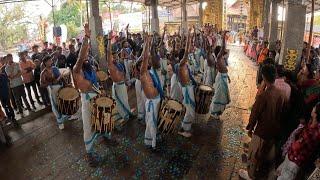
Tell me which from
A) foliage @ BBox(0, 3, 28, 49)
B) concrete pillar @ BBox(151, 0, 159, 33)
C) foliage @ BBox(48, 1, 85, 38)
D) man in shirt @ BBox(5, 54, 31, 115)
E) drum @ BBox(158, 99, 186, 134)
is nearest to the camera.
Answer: drum @ BBox(158, 99, 186, 134)

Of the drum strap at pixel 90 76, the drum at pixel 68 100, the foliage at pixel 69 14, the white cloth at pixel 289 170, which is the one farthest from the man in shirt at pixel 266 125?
the foliage at pixel 69 14

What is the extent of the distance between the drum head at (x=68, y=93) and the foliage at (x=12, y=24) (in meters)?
18.3

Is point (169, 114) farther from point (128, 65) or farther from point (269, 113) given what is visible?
point (128, 65)

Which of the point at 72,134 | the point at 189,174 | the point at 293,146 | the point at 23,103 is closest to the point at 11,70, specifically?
the point at 23,103

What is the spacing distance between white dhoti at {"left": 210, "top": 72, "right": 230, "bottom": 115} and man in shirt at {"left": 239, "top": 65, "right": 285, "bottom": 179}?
2861mm

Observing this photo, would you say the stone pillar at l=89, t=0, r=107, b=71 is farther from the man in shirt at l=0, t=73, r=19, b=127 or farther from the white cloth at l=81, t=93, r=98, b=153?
the white cloth at l=81, t=93, r=98, b=153

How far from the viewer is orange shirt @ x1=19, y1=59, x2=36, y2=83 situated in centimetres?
812

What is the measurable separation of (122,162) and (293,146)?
10.0ft

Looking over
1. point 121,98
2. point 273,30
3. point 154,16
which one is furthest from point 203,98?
point 154,16

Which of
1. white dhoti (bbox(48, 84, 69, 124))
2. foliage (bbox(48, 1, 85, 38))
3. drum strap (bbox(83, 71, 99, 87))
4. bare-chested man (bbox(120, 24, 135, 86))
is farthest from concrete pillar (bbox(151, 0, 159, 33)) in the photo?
foliage (bbox(48, 1, 85, 38))

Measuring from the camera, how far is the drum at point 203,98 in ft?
21.0

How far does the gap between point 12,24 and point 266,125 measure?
77.2ft

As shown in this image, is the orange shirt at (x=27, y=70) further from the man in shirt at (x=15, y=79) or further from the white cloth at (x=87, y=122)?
Result: the white cloth at (x=87, y=122)

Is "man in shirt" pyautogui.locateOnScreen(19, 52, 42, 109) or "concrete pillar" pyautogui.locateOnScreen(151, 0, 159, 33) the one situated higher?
"concrete pillar" pyautogui.locateOnScreen(151, 0, 159, 33)
